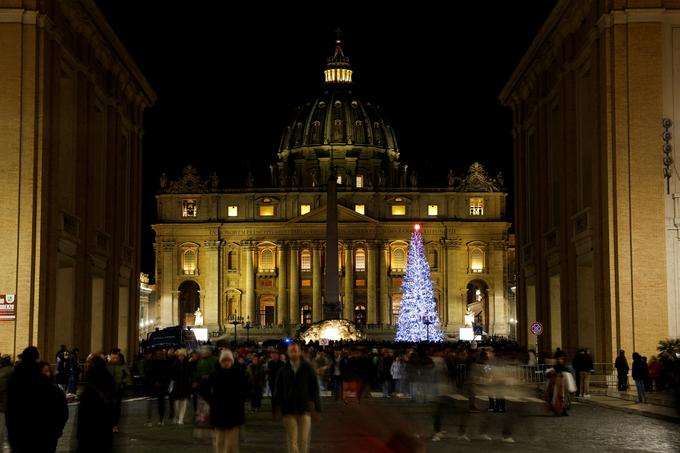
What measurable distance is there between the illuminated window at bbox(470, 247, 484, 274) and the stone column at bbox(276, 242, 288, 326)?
20085mm

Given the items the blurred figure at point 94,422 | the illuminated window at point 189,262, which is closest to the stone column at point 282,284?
the illuminated window at point 189,262

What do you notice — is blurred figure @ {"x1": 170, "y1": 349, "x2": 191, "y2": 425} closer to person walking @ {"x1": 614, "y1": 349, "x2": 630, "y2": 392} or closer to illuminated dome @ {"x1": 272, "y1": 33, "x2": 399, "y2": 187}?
A: person walking @ {"x1": 614, "y1": 349, "x2": 630, "y2": 392}

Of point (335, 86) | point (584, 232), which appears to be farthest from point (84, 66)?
point (335, 86)

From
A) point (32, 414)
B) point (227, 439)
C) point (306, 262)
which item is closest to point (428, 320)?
point (306, 262)

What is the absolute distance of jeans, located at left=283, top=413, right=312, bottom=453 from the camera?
1573 cm

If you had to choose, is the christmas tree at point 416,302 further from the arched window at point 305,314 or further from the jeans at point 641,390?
the arched window at point 305,314

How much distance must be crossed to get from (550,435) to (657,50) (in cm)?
1756

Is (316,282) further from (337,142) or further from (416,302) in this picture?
(416,302)

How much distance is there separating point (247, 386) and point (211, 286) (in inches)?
4540

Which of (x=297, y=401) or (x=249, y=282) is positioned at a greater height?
(x=249, y=282)

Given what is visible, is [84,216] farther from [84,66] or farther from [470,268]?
[470,268]

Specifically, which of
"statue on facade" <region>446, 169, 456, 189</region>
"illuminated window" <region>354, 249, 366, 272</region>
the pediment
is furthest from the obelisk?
"statue on facade" <region>446, 169, 456, 189</region>

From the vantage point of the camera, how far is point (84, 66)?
4203 centimetres

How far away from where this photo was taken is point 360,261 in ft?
438
